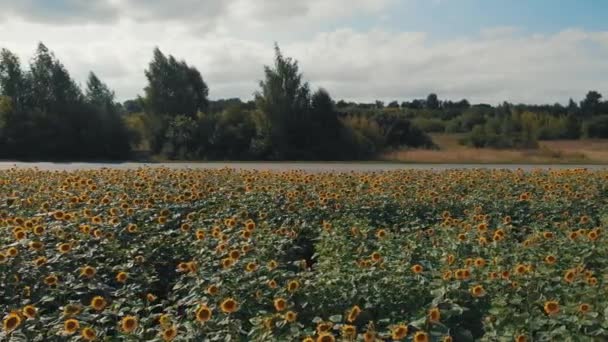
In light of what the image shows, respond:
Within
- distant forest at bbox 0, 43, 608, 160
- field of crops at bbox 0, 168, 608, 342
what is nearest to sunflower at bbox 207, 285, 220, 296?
field of crops at bbox 0, 168, 608, 342

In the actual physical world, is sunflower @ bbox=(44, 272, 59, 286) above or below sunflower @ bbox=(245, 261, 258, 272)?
below

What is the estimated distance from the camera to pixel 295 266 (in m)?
5.37

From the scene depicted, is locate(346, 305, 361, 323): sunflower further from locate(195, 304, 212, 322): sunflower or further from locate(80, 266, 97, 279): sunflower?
locate(80, 266, 97, 279): sunflower

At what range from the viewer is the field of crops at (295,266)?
3236mm

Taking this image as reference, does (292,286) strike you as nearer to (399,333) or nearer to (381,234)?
(399,333)

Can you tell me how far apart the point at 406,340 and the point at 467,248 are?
6.85 ft

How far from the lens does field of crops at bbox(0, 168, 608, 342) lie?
3.24 metres

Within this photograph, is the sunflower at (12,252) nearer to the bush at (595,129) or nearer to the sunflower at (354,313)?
the sunflower at (354,313)

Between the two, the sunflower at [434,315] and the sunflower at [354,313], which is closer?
the sunflower at [434,315]

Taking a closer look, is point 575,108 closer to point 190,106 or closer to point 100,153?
point 190,106

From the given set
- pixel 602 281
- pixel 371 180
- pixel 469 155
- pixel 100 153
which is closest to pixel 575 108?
pixel 469 155

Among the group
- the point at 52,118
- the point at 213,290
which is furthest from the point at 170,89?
the point at 213,290

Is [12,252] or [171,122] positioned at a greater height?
[171,122]

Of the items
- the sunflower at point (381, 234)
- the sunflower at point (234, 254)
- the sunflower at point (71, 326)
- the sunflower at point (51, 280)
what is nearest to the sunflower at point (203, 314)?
the sunflower at point (71, 326)
